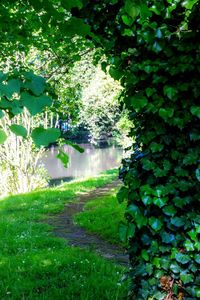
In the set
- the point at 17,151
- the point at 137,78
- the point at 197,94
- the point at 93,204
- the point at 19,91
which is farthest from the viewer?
the point at 17,151

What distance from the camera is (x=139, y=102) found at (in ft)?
12.0

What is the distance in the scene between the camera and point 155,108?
11.9ft

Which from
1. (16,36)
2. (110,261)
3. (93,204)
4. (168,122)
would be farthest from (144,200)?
(93,204)

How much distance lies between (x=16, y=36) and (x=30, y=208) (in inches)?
329

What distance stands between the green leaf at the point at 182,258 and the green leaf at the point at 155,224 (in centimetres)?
31

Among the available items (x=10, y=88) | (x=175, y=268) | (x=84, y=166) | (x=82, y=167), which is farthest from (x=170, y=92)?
(x=84, y=166)

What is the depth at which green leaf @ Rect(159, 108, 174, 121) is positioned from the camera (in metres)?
3.54

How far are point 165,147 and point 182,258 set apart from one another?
1.03 m

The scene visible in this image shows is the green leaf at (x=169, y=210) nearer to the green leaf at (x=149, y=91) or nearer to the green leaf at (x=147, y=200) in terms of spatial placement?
the green leaf at (x=147, y=200)

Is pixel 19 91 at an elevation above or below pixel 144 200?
above

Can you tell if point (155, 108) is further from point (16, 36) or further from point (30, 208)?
point (30, 208)

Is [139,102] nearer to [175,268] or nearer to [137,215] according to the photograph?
[137,215]

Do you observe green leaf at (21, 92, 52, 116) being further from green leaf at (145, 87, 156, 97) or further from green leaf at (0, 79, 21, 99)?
green leaf at (145, 87, 156, 97)

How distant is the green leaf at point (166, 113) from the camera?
11.6ft
